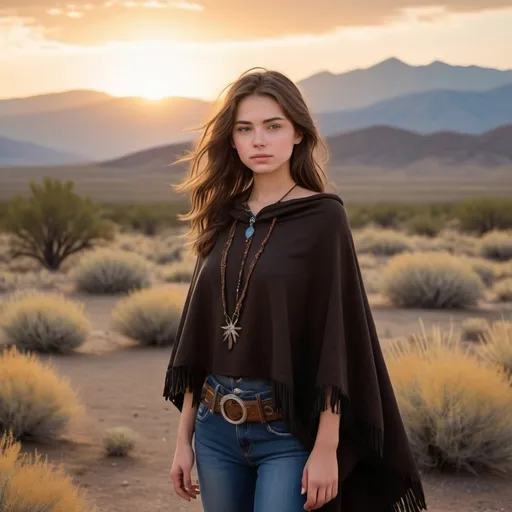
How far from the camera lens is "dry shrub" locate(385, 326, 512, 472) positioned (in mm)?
7285

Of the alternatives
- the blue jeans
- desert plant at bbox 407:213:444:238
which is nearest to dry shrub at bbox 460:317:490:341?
the blue jeans

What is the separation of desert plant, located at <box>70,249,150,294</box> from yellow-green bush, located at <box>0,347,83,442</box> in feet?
38.2

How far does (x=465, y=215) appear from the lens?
4088cm

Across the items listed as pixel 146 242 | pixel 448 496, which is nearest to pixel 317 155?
pixel 448 496

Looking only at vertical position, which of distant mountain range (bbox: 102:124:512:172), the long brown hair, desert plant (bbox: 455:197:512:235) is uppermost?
the long brown hair

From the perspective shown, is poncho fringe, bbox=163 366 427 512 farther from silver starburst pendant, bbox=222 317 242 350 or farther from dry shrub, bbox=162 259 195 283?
dry shrub, bbox=162 259 195 283

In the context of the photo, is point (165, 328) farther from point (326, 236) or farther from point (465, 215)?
point (465, 215)

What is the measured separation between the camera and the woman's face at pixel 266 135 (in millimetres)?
3523

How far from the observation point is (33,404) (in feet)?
26.7

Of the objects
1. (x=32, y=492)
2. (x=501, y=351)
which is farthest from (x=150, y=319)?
(x=32, y=492)

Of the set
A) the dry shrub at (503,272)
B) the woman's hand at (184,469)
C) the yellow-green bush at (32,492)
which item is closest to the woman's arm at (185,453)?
the woman's hand at (184,469)

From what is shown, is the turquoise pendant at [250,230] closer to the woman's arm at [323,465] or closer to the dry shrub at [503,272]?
the woman's arm at [323,465]

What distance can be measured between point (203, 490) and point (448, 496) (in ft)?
12.6

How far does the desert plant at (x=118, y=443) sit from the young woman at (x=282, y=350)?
4.29 meters
